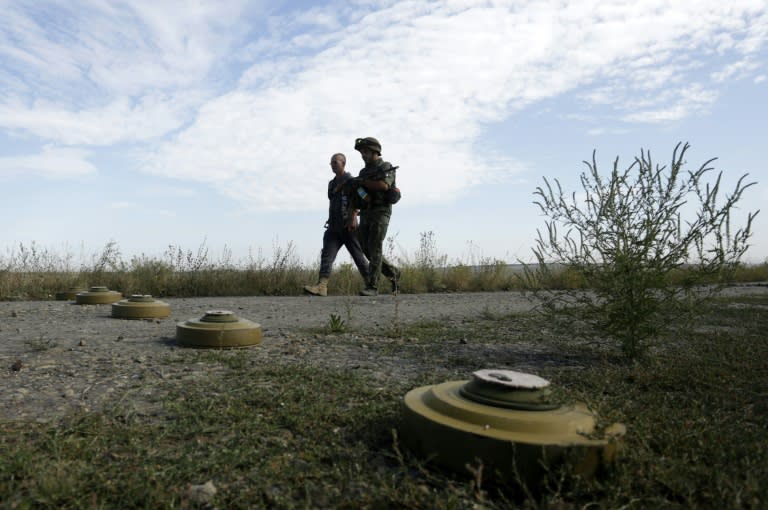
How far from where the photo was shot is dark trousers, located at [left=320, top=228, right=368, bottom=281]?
9773mm

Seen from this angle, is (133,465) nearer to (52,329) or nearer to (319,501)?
(319,501)

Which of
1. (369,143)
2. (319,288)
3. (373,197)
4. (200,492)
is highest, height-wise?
(369,143)

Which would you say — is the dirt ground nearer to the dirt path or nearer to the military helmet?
the dirt path

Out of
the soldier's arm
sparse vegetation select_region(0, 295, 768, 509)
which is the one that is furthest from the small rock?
the soldier's arm

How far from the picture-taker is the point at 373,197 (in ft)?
30.2

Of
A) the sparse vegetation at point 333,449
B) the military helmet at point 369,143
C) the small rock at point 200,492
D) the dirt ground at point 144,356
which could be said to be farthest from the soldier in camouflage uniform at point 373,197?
the small rock at point 200,492

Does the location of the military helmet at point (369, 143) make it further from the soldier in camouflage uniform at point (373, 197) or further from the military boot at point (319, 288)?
the military boot at point (319, 288)

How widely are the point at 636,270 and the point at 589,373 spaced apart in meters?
0.88

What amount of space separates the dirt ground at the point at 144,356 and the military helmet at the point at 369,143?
3.41m

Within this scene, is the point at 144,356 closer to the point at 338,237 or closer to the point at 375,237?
the point at 375,237

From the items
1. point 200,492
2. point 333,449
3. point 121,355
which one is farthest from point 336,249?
point 200,492

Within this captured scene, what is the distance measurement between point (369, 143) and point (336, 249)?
6.61 feet

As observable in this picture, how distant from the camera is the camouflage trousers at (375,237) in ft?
30.1

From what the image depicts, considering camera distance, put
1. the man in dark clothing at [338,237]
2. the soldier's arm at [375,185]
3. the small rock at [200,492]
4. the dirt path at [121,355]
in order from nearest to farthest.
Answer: the small rock at [200,492], the dirt path at [121,355], the soldier's arm at [375,185], the man in dark clothing at [338,237]
